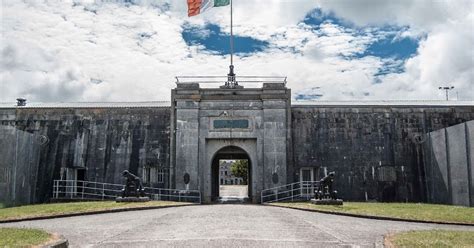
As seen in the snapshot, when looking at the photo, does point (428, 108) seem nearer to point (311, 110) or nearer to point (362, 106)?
point (362, 106)

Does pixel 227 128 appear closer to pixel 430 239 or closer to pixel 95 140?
pixel 95 140

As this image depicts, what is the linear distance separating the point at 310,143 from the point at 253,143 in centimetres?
329

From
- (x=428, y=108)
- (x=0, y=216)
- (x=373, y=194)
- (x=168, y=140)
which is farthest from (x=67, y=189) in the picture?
(x=428, y=108)

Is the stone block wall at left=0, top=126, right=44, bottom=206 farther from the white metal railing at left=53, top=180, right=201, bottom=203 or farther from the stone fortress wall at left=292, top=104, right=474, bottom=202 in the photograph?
the stone fortress wall at left=292, top=104, right=474, bottom=202

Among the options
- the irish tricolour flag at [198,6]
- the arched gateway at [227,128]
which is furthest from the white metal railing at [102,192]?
the irish tricolour flag at [198,6]

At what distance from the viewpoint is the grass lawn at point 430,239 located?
344 inches

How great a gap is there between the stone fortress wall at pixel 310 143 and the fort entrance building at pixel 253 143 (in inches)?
2.3

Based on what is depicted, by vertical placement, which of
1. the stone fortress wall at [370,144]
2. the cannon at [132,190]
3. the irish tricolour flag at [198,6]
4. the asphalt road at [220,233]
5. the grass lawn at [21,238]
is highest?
the irish tricolour flag at [198,6]

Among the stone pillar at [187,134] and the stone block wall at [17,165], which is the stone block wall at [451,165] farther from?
the stone block wall at [17,165]

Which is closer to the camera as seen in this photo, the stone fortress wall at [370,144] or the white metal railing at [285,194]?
Result: the white metal railing at [285,194]

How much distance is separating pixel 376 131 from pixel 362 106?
1.67 m

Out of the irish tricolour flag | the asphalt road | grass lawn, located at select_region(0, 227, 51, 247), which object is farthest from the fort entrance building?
grass lawn, located at select_region(0, 227, 51, 247)

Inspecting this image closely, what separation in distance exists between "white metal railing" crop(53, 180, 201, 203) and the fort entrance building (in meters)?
0.24

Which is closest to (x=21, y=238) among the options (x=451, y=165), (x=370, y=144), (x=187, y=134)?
(x=187, y=134)
